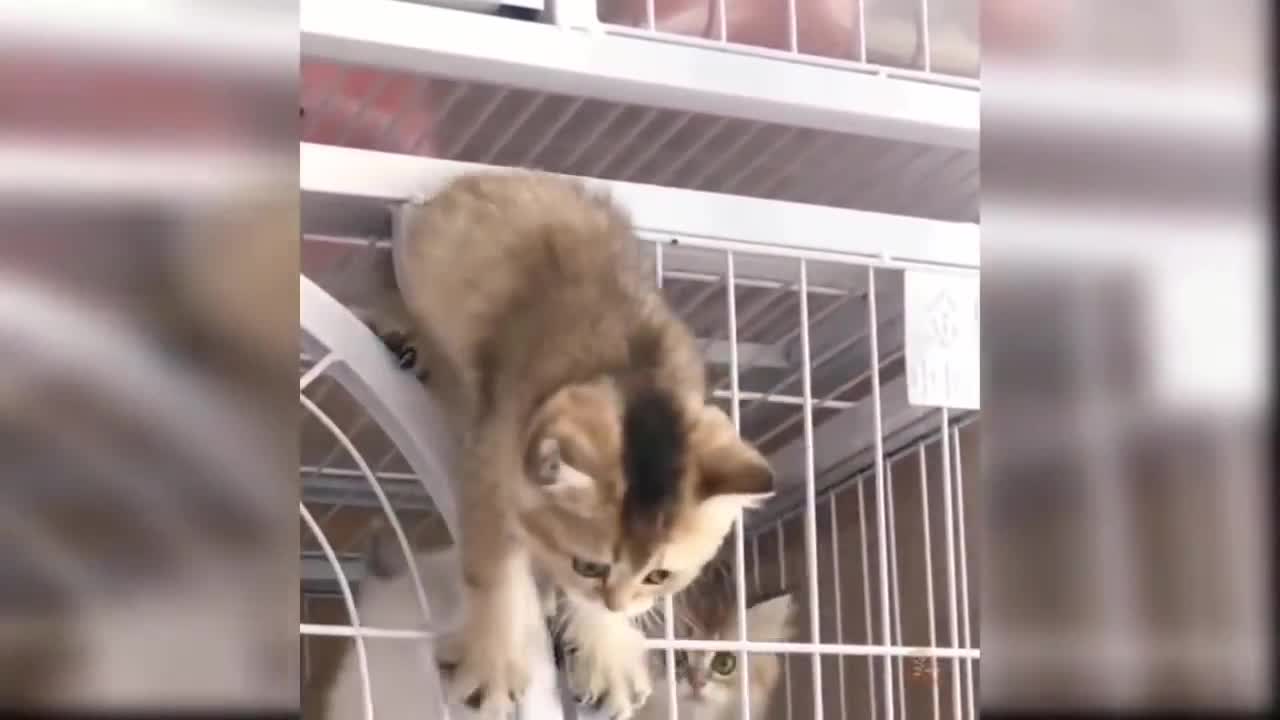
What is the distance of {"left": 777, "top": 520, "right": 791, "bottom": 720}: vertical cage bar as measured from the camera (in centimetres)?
146

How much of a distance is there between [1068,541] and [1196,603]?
0.03m

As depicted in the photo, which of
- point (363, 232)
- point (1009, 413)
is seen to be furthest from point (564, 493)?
point (1009, 413)

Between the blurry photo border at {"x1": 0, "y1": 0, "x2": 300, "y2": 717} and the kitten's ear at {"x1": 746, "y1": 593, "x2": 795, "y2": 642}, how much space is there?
108 cm

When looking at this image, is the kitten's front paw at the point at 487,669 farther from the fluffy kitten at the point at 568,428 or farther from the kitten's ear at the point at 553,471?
the kitten's ear at the point at 553,471

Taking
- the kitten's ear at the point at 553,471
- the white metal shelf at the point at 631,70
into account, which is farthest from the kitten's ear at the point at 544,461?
the white metal shelf at the point at 631,70

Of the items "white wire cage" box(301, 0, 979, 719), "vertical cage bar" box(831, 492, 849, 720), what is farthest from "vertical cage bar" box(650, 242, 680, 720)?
"vertical cage bar" box(831, 492, 849, 720)

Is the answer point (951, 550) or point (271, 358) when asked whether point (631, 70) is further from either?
point (271, 358)

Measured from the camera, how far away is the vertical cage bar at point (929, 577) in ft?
3.85

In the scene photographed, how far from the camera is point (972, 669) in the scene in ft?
3.58

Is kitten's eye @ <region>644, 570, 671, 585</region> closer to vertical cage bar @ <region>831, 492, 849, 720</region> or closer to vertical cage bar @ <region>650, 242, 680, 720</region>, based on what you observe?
vertical cage bar @ <region>650, 242, 680, 720</region>

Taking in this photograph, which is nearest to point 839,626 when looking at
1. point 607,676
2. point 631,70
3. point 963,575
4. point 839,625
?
point 839,625

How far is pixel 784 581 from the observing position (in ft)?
4.84

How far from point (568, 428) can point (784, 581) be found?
0.58 metres

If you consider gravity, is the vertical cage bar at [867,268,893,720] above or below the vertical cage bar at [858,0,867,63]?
below
